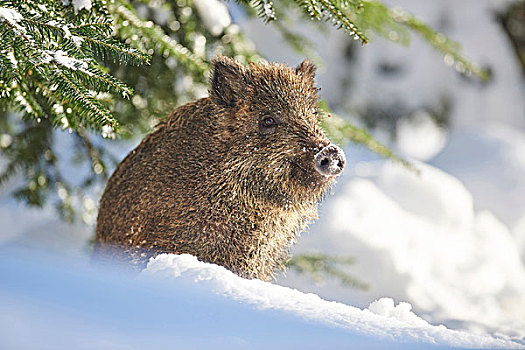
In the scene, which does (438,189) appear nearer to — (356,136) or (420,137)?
(356,136)

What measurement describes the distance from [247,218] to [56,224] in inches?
53.4

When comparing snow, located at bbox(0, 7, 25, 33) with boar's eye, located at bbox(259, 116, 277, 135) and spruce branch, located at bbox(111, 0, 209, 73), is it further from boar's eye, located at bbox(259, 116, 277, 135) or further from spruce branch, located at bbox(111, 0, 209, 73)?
boar's eye, located at bbox(259, 116, 277, 135)

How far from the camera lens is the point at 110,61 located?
121 cm

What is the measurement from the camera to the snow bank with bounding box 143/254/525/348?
62 cm

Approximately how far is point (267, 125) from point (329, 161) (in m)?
0.12

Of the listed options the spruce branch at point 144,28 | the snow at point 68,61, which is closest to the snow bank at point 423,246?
the spruce branch at point 144,28

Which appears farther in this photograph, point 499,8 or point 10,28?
point 499,8

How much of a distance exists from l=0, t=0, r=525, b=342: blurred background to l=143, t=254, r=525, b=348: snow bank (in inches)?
7.2

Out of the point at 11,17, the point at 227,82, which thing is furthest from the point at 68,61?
the point at 227,82

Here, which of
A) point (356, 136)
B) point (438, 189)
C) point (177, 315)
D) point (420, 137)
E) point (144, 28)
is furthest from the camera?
point (420, 137)

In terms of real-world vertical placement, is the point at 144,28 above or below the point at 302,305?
above

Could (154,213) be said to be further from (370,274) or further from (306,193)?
(370,274)

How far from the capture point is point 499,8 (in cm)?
270

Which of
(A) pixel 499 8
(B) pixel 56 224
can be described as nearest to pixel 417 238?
(B) pixel 56 224
